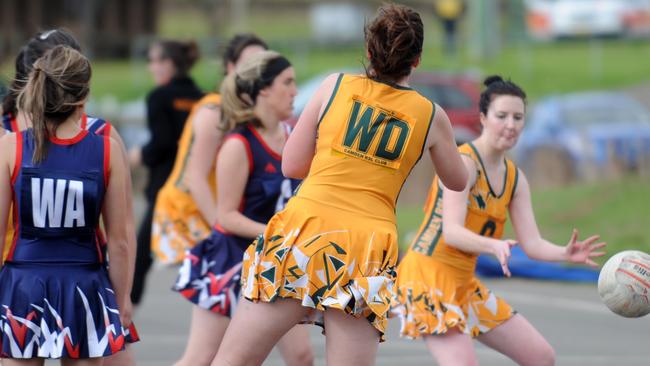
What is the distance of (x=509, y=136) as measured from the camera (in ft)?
21.6

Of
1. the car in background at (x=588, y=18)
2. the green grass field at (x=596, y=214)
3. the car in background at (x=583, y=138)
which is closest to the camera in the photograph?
the green grass field at (x=596, y=214)

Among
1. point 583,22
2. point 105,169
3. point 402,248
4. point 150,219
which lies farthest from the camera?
point 583,22

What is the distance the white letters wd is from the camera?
5039mm

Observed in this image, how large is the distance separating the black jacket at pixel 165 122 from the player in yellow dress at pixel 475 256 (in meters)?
3.73

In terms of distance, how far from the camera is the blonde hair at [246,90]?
673 centimetres

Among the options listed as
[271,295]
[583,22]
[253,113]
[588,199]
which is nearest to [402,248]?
[588,199]

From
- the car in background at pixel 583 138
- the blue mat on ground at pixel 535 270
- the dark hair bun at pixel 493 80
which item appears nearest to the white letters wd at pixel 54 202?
the dark hair bun at pixel 493 80

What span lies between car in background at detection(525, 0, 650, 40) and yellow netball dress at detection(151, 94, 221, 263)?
3563 cm

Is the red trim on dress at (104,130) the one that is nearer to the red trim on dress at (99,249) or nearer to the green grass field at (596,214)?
the red trim on dress at (99,249)

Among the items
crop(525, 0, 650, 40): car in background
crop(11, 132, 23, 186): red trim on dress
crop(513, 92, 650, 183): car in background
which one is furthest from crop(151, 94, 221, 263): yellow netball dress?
crop(525, 0, 650, 40): car in background

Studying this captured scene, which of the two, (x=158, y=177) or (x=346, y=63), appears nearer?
(x=158, y=177)

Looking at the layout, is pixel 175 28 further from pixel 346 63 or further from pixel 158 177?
pixel 158 177

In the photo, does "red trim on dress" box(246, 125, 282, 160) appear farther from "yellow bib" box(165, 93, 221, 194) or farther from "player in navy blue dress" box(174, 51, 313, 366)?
Result: "yellow bib" box(165, 93, 221, 194)

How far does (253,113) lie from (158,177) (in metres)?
3.55
